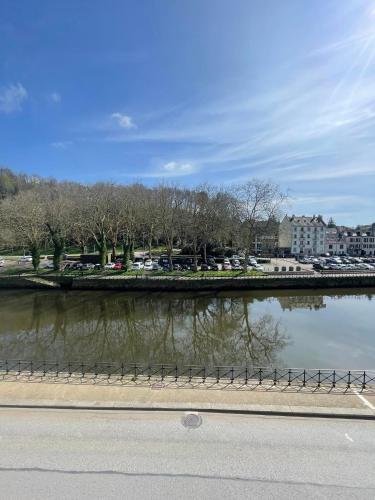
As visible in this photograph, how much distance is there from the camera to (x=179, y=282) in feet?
123

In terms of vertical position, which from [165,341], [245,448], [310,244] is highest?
[310,244]

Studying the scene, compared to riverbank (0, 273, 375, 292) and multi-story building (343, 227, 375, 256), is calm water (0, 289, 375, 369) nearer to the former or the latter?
riverbank (0, 273, 375, 292)

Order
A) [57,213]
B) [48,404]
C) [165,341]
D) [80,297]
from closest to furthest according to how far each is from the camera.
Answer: [48,404] → [165,341] → [80,297] → [57,213]

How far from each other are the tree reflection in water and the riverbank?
2.91m

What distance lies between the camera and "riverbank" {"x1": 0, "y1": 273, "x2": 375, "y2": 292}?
122 ft

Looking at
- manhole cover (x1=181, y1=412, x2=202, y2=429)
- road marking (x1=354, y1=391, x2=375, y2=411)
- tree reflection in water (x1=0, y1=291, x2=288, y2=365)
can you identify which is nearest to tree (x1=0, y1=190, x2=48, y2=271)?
tree reflection in water (x1=0, y1=291, x2=288, y2=365)

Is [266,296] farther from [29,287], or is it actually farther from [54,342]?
[29,287]

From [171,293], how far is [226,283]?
728 cm

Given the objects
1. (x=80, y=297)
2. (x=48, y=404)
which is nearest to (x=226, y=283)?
(x=80, y=297)

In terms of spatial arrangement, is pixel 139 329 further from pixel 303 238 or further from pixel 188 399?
pixel 303 238

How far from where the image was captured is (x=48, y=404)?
947 centimetres

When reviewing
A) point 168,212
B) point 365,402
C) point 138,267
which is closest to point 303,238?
point 168,212

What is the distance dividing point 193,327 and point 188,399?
44.4 ft

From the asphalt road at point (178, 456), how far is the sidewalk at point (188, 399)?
32cm
